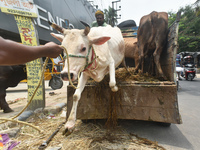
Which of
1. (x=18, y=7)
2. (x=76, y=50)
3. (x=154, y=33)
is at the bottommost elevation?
(x=76, y=50)

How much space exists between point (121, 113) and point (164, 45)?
2.11m

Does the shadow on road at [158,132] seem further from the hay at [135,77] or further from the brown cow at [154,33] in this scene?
the brown cow at [154,33]

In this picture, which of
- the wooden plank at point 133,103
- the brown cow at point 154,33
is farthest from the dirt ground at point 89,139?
the brown cow at point 154,33

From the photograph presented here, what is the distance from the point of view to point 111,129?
2545 mm

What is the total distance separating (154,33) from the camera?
124 inches

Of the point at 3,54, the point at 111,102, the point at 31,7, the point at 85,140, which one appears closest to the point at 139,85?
the point at 111,102

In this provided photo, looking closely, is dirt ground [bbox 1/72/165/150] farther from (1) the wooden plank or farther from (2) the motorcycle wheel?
(2) the motorcycle wheel

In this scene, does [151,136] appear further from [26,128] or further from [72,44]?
[26,128]

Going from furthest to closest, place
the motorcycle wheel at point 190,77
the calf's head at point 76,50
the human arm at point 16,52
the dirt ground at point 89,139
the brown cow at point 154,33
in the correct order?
the motorcycle wheel at point 190,77 → the brown cow at point 154,33 → the dirt ground at point 89,139 → the calf's head at point 76,50 → the human arm at point 16,52

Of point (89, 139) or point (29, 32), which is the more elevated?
point (29, 32)

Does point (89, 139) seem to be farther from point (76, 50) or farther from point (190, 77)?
point (190, 77)

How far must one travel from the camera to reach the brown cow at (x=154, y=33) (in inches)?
121

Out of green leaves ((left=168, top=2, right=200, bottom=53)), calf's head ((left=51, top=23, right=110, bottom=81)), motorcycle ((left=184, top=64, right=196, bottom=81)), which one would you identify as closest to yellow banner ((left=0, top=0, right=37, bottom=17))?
calf's head ((left=51, top=23, right=110, bottom=81))

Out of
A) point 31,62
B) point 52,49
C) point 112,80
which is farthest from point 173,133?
point 31,62
